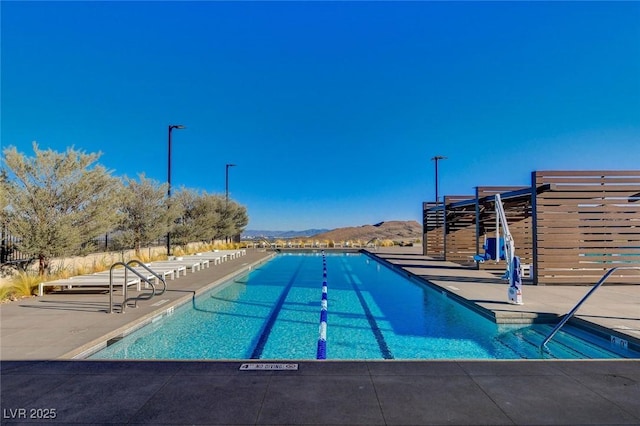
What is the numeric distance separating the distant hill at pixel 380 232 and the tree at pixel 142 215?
3735 cm

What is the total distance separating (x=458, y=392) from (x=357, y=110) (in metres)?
22.9

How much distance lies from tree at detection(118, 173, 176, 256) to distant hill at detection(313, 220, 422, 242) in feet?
123

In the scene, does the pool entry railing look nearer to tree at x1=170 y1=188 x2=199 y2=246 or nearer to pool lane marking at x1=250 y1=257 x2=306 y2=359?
pool lane marking at x1=250 y1=257 x2=306 y2=359

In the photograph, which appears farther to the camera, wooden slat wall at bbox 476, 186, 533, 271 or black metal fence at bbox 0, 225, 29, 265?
wooden slat wall at bbox 476, 186, 533, 271

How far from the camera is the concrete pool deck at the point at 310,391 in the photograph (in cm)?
244

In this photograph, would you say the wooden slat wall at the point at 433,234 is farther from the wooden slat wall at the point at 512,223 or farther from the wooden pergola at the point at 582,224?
the wooden pergola at the point at 582,224

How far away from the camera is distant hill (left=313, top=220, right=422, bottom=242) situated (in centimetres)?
5444

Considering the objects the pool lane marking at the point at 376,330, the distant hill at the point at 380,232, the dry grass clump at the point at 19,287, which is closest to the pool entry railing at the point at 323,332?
the pool lane marking at the point at 376,330

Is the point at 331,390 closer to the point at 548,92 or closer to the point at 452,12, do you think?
the point at 452,12

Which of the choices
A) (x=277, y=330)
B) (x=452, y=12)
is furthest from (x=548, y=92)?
(x=277, y=330)

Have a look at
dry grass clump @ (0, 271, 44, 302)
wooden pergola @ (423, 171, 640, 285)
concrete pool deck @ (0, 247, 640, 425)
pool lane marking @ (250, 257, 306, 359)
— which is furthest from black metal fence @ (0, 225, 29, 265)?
wooden pergola @ (423, 171, 640, 285)

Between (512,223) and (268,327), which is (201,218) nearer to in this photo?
(268,327)

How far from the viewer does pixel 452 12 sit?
13266mm

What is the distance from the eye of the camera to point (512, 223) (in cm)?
1234
